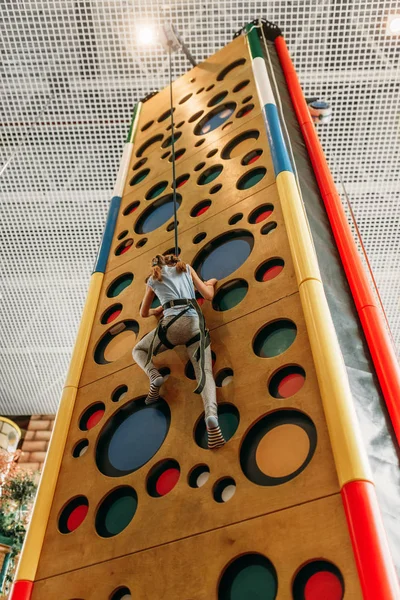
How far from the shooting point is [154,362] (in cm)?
280

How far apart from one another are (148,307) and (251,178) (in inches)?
43.5

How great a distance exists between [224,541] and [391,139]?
4908 millimetres

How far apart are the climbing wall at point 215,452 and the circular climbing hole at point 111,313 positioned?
15 millimetres

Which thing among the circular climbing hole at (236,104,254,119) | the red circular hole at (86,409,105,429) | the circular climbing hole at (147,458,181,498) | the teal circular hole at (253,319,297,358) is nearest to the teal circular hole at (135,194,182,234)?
the circular climbing hole at (236,104,254,119)

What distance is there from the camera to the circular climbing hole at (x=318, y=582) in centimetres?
162

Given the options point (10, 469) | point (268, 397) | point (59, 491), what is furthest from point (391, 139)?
point (10, 469)

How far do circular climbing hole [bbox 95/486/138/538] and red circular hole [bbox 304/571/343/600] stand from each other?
2.83 ft

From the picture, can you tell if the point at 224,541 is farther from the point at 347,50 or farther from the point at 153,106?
the point at 347,50

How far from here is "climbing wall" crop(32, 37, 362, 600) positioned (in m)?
1.81

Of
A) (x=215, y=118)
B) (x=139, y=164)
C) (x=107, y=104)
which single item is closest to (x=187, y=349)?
(x=215, y=118)

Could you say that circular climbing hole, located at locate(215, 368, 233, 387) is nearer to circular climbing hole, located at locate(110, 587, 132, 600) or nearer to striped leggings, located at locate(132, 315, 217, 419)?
striped leggings, located at locate(132, 315, 217, 419)

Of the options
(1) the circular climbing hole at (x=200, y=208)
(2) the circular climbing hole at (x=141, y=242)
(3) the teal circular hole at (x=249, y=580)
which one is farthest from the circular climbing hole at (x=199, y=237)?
(3) the teal circular hole at (x=249, y=580)

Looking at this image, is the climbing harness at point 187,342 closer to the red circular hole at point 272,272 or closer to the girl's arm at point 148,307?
the girl's arm at point 148,307

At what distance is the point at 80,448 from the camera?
276 centimetres
